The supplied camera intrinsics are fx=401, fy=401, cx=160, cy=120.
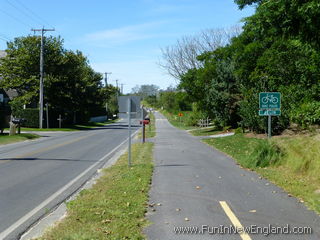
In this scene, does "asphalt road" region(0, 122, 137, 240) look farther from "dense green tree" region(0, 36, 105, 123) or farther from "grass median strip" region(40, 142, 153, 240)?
"dense green tree" region(0, 36, 105, 123)

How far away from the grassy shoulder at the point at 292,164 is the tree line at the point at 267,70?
6.89 feet

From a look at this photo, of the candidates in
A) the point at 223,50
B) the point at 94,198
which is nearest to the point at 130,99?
the point at 94,198

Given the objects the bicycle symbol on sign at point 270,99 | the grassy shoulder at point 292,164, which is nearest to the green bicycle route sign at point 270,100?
the bicycle symbol on sign at point 270,99

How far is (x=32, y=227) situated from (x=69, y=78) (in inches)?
1713

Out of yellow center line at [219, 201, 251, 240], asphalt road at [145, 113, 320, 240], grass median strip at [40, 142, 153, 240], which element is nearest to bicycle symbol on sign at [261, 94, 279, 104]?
asphalt road at [145, 113, 320, 240]

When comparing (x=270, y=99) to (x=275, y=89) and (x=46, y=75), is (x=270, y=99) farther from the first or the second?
(x=46, y=75)

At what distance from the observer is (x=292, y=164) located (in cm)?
1194

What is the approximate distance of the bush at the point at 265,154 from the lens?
1303 centimetres

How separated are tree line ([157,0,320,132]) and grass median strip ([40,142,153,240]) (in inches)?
210

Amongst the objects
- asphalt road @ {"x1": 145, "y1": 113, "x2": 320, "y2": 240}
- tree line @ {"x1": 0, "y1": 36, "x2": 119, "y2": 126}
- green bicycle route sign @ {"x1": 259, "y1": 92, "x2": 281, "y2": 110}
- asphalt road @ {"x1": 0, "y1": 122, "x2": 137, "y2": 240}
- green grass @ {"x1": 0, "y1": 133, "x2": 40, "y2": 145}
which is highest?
tree line @ {"x1": 0, "y1": 36, "x2": 119, "y2": 126}

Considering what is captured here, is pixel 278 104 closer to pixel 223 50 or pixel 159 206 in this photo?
pixel 159 206

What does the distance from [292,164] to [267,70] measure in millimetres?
13963

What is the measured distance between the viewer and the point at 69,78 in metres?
48.4

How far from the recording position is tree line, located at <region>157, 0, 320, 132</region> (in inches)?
392
